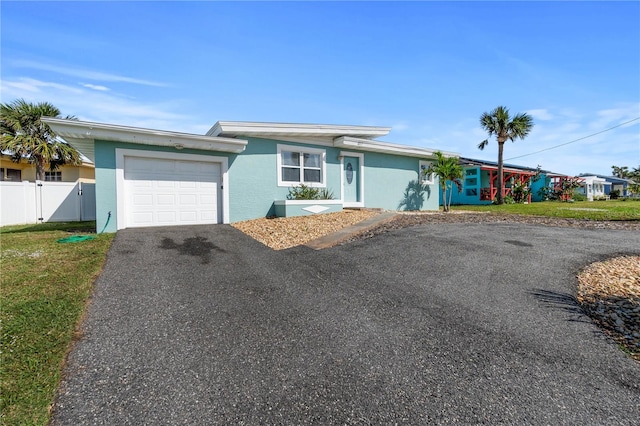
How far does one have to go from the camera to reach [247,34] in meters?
8.84

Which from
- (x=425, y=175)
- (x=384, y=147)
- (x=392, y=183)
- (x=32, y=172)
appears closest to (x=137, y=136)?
(x=384, y=147)

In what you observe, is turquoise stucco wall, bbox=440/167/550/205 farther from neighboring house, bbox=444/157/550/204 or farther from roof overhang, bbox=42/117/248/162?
roof overhang, bbox=42/117/248/162

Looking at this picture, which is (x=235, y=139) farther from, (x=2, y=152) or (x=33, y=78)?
(x=2, y=152)

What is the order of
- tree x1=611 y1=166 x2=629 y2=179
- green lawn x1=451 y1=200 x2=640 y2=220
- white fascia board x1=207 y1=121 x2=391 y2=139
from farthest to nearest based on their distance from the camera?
tree x1=611 y1=166 x2=629 y2=179 < green lawn x1=451 y1=200 x2=640 y2=220 < white fascia board x1=207 y1=121 x2=391 y2=139

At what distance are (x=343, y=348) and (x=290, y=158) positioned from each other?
9699 millimetres

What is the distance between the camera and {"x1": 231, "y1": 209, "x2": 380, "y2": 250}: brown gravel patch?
7.51 metres

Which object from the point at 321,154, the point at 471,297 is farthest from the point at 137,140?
the point at 471,297

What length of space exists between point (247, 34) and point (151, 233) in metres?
6.29

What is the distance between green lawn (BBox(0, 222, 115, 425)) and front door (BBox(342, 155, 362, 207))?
8.97 meters

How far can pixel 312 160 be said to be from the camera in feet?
40.1

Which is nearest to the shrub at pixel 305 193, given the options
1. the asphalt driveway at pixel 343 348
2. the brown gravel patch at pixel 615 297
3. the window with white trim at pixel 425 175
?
the asphalt driveway at pixel 343 348

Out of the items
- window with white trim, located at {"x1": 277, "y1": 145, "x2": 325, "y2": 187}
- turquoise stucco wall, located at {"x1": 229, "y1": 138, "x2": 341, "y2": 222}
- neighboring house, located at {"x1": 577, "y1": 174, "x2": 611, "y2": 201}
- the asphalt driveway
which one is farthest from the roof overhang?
neighboring house, located at {"x1": 577, "y1": 174, "x2": 611, "y2": 201}

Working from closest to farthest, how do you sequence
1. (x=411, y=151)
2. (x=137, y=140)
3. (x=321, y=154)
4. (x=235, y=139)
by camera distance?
(x=137, y=140) → (x=235, y=139) → (x=321, y=154) → (x=411, y=151)

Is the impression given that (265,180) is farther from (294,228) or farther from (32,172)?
(32,172)
